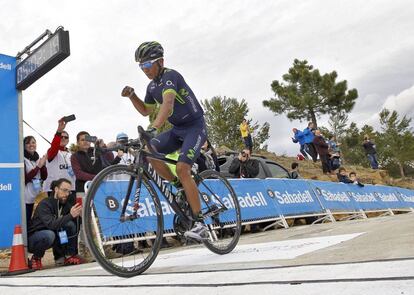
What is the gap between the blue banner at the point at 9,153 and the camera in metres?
6.07

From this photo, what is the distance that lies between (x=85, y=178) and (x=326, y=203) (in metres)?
7.21

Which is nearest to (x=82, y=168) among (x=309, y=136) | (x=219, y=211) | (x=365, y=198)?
(x=219, y=211)

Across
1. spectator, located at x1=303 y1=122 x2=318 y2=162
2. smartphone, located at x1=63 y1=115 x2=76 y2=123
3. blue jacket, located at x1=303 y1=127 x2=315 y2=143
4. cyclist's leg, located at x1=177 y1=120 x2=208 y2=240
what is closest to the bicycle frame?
cyclist's leg, located at x1=177 y1=120 x2=208 y2=240

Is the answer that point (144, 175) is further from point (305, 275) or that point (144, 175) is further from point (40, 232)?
point (40, 232)

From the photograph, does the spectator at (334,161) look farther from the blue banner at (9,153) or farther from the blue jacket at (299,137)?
the blue banner at (9,153)

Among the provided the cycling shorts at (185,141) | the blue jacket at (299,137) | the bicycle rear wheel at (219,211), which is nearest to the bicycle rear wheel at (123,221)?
the cycling shorts at (185,141)

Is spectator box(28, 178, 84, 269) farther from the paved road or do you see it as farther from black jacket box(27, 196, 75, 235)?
the paved road

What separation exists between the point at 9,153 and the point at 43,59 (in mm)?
1522

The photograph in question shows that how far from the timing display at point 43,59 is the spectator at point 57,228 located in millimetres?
1647

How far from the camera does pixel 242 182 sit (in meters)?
9.32

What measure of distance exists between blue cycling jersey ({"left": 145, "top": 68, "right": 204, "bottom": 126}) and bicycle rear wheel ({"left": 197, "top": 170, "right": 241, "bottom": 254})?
30.5 inches

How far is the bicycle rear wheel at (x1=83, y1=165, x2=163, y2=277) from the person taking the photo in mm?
3443

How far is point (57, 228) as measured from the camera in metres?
6.25

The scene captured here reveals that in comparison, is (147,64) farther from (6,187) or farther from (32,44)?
(6,187)
